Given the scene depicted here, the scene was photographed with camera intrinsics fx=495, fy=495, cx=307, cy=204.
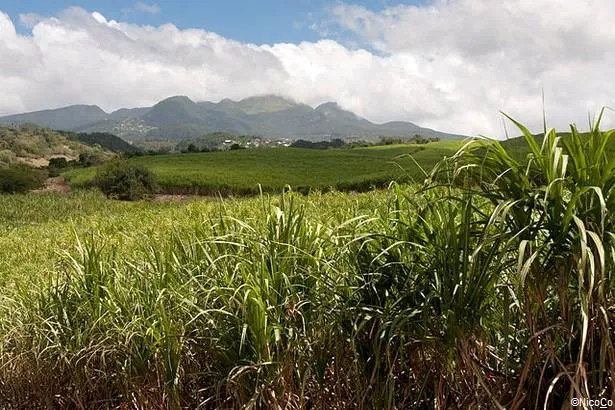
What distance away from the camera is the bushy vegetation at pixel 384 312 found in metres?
1.92

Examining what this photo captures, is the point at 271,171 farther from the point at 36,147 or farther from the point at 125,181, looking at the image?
the point at 36,147

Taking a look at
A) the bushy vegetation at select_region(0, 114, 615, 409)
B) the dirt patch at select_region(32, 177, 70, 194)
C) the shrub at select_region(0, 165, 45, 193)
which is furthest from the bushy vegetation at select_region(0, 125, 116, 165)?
the bushy vegetation at select_region(0, 114, 615, 409)

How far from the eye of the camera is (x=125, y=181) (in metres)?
40.4

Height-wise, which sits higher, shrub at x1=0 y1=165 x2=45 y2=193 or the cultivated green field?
the cultivated green field

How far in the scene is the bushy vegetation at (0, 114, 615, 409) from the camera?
1.92 meters

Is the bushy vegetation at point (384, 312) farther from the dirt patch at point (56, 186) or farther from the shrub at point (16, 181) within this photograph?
the shrub at point (16, 181)

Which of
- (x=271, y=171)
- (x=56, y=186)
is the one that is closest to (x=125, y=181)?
(x=56, y=186)

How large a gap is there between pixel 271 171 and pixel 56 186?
20983 mm

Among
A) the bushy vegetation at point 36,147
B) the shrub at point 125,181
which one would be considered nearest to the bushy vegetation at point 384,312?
the shrub at point 125,181

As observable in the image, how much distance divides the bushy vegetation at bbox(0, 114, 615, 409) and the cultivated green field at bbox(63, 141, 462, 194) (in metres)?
27.3

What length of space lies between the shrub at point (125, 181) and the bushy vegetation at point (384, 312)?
126 feet

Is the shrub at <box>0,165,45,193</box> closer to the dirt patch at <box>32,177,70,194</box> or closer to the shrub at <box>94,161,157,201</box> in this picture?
the dirt patch at <box>32,177,70,194</box>

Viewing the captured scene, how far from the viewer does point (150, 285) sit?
10.8ft

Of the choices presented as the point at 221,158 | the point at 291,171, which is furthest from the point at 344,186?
the point at 221,158
